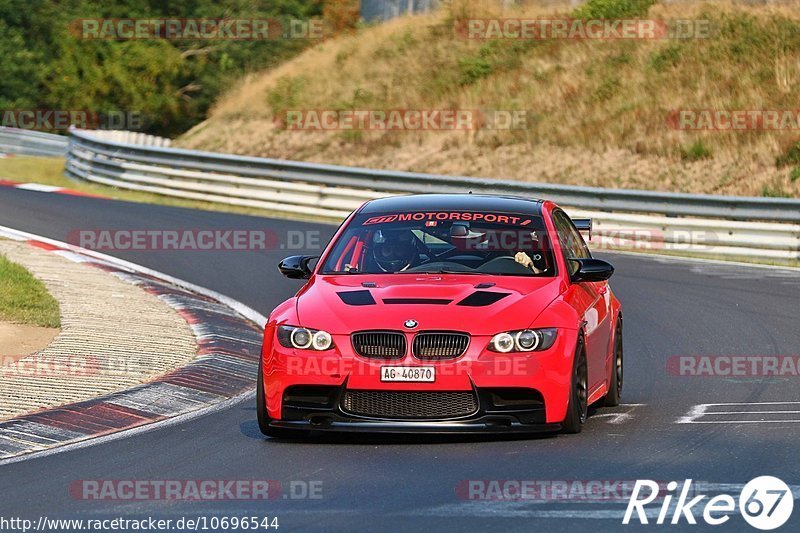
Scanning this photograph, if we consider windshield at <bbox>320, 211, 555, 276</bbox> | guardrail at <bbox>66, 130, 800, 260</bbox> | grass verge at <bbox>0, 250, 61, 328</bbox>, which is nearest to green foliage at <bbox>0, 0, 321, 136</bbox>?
guardrail at <bbox>66, 130, 800, 260</bbox>

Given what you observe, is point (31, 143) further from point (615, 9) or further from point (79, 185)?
point (615, 9)

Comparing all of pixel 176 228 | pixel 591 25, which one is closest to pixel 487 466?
pixel 176 228

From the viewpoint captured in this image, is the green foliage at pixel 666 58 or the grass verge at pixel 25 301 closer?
the grass verge at pixel 25 301

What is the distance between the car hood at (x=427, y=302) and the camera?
869cm

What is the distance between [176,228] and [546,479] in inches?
627

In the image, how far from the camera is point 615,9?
124ft

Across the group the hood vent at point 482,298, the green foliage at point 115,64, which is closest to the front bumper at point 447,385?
the hood vent at point 482,298

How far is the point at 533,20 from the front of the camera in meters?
39.9

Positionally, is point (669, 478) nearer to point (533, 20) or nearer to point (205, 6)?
point (533, 20)

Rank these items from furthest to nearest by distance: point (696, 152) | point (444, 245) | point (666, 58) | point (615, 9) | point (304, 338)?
point (615, 9) < point (666, 58) < point (696, 152) < point (444, 245) < point (304, 338)

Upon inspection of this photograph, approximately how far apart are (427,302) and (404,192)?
700 inches

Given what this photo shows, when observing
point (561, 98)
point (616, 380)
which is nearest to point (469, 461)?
point (616, 380)

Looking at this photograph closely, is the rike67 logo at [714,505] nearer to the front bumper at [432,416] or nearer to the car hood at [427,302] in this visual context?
the front bumper at [432,416]

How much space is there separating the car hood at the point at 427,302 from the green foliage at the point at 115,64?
153 feet
